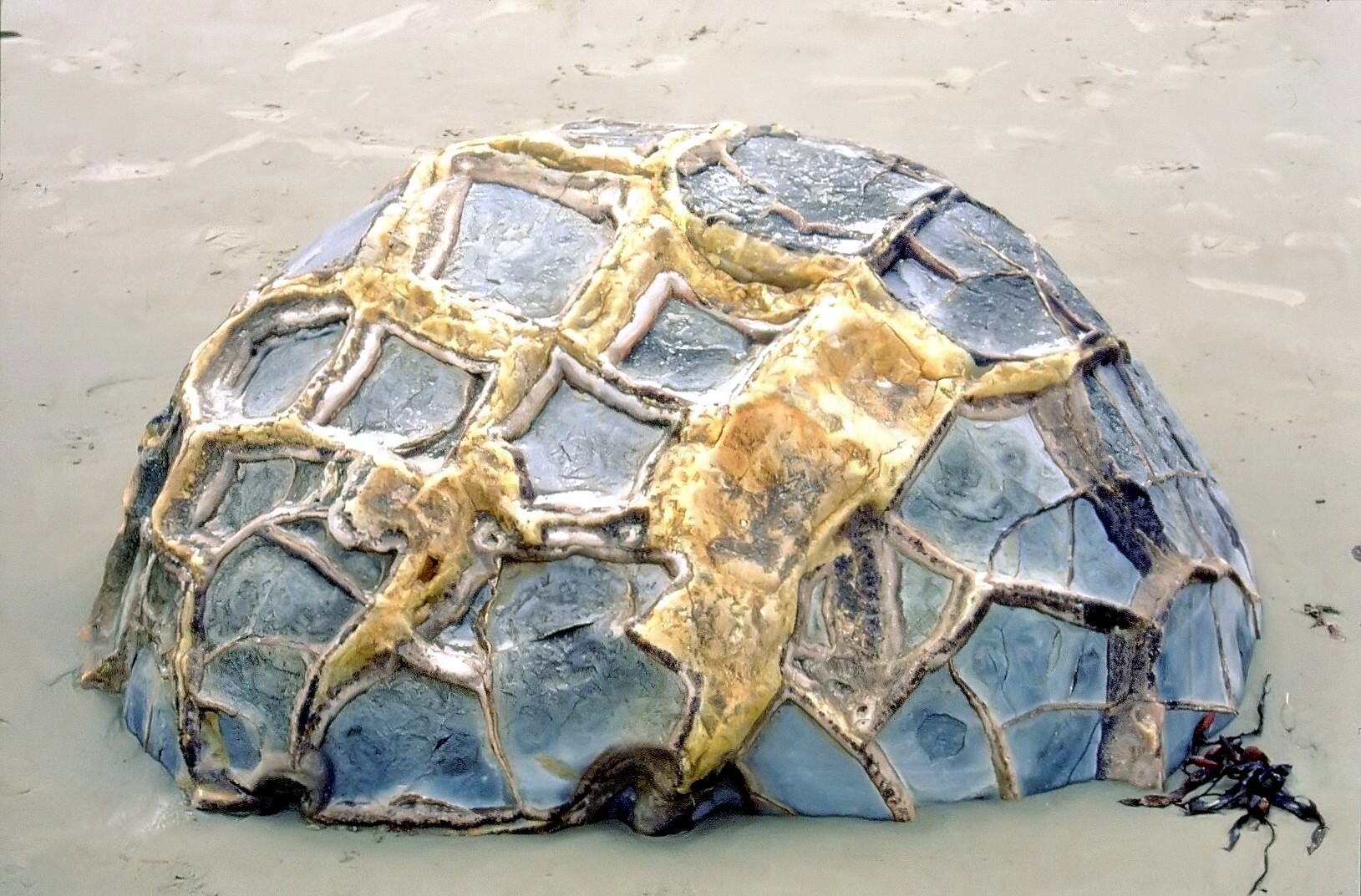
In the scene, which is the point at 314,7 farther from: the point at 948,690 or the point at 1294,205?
the point at 948,690

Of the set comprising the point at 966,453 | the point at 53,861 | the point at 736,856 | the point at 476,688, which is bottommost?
the point at 53,861

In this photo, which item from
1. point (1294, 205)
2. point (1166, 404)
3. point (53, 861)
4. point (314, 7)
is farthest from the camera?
point (314, 7)

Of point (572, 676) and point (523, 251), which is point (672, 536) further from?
point (523, 251)

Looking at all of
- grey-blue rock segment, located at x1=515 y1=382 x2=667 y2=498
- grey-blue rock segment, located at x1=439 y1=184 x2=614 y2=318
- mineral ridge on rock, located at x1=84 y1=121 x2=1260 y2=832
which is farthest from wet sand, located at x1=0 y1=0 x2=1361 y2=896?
grey-blue rock segment, located at x1=439 y1=184 x2=614 y2=318

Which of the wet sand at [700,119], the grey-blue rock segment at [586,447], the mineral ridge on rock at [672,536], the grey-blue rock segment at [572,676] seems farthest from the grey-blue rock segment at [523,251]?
the wet sand at [700,119]

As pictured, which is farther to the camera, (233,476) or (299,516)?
(233,476)

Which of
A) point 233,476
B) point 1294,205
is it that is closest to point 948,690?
point 233,476
